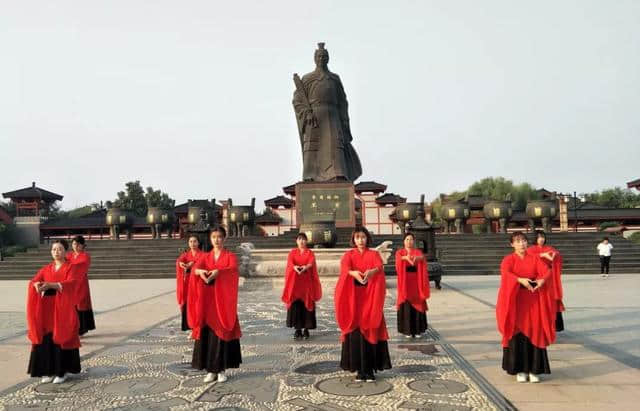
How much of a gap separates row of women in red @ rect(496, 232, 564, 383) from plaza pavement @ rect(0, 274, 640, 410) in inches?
6.1

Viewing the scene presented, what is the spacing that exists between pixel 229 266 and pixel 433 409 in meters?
2.05

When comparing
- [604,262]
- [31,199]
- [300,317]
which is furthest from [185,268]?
[31,199]

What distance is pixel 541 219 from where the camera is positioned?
20188mm

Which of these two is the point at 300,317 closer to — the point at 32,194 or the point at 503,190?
the point at 32,194

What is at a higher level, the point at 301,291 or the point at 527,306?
the point at 527,306

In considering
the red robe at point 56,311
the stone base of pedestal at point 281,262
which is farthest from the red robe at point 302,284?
the stone base of pedestal at point 281,262

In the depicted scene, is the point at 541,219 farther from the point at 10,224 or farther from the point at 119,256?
the point at 10,224

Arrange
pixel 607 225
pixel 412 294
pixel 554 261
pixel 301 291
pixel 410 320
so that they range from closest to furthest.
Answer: pixel 554 261 < pixel 410 320 < pixel 412 294 < pixel 301 291 < pixel 607 225

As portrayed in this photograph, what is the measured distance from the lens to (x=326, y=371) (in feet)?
14.8

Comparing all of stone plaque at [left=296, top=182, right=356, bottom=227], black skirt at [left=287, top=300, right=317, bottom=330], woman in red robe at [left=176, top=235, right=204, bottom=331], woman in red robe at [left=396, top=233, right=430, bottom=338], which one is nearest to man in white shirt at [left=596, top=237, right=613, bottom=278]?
stone plaque at [left=296, top=182, right=356, bottom=227]

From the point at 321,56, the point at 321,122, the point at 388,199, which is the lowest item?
the point at 388,199

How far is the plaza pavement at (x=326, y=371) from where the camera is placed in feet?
12.1

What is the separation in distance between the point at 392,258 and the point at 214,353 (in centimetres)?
1095

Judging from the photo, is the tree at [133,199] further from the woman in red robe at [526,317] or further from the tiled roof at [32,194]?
the woman in red robe at [526,317]
